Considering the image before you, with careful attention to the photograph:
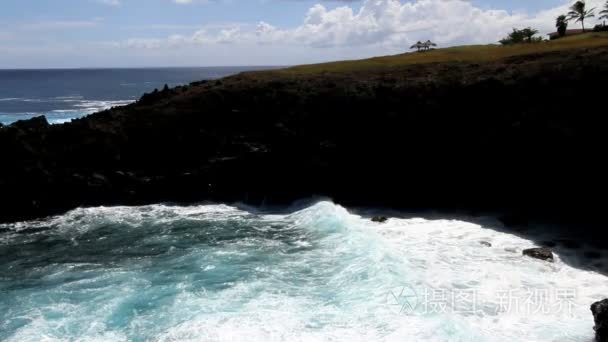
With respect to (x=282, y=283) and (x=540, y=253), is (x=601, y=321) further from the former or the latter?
(x=282, y=283)

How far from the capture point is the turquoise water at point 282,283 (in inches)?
634

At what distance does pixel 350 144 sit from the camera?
113 feet

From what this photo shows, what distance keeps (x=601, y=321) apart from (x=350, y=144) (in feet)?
71.1

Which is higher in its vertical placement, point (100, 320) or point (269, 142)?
point (269, 142)

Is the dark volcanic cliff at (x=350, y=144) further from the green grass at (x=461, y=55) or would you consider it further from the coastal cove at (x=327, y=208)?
the green grass at (x=461, y=55)

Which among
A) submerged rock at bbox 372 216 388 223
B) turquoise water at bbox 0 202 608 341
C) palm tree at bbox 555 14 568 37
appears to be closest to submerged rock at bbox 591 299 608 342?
turquoise water at bbox 0 202 608 341

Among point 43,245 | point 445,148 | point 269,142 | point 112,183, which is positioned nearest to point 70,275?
point 43,245

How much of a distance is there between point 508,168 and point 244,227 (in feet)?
54.2

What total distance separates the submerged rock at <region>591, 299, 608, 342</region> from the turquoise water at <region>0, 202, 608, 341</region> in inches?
31.1

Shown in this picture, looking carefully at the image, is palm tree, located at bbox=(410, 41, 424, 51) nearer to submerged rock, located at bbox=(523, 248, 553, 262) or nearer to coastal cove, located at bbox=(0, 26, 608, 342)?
coastal cove, located at bbox=(0, 26, 608, 342)

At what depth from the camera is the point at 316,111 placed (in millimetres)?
35656

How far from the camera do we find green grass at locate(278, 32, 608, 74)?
3885cm

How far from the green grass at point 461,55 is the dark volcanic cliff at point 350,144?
14.2 ft

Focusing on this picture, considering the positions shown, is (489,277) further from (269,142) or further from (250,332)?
(269,142)
